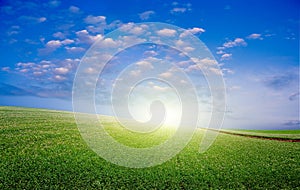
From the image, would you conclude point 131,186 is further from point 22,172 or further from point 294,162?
point 294,162

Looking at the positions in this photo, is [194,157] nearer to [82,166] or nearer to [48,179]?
[82,166]

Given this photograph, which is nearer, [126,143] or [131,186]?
[131,186]

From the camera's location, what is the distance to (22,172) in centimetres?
1830

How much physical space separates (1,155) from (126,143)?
50.4ft

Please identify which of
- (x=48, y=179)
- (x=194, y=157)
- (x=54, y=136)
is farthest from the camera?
(x=54, y=136)

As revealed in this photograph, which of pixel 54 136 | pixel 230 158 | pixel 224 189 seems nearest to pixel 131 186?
pixel 224 189

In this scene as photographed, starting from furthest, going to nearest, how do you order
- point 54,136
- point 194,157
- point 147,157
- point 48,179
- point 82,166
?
1. point 54,136
2. point 194,157
3. point 147,157
4. point 82,166
5. point 48,179

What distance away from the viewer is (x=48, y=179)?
698 inches

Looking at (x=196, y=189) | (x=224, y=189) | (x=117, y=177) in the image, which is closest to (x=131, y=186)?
(x=117, y=177)

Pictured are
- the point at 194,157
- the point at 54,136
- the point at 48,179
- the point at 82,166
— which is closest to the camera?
the point at 48,179

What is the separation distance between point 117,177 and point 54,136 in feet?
51.0

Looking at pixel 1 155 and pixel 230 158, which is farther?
pixel 230 158

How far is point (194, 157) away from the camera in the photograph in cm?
2844

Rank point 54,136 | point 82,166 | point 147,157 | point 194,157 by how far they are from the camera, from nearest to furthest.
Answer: point 82,166 < point 147,157 < point 194,157 < point 54,136
